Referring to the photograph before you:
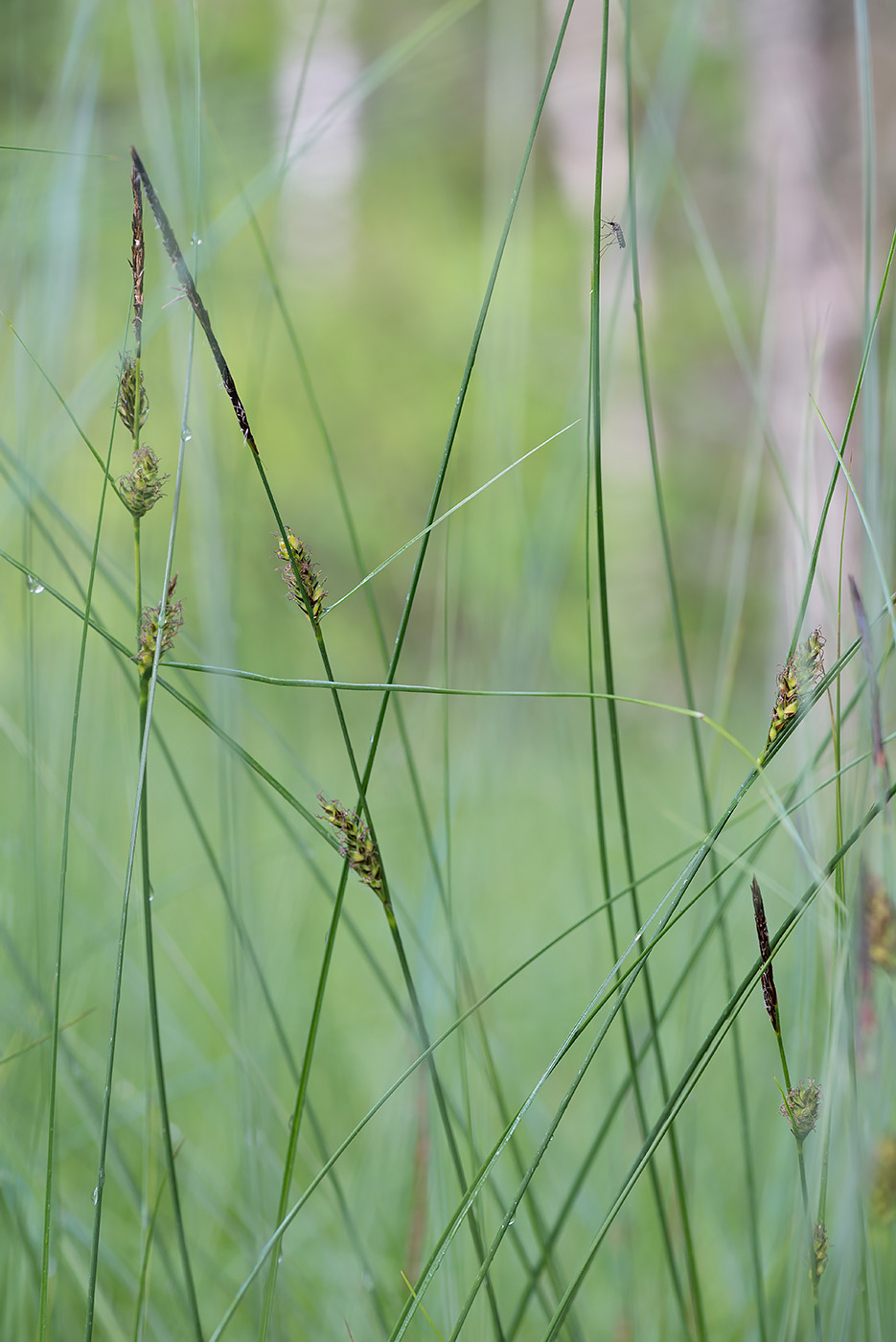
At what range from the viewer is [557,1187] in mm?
665

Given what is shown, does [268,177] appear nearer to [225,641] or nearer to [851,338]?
[225,641]

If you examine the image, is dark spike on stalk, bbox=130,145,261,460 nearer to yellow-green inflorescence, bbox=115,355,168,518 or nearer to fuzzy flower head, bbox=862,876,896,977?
yellow-green inflorescence, bbox=115,355,168,518

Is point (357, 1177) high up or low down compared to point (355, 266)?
down

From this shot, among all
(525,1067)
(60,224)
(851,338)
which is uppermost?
(851,338)

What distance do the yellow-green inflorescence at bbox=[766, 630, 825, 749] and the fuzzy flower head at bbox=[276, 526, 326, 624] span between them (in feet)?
0.38

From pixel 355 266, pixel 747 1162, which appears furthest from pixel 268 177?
pixel 355 266

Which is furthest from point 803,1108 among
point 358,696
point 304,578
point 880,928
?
point 358,696

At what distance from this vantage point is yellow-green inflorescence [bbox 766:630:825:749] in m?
0.23

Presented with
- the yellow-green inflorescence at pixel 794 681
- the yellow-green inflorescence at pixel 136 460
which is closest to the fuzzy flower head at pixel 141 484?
the yellow-green inflorescence at pixel 136 460

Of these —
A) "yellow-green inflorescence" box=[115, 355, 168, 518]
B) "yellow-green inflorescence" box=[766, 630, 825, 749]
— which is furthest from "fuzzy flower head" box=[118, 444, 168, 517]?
"yellow-green inflorescence" box=[766, 630, 825, 749]

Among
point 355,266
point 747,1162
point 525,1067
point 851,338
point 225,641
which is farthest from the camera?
point 355,266

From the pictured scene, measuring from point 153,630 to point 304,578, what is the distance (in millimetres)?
46

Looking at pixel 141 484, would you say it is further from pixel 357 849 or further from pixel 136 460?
pixel 357 849

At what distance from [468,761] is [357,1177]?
0.92 ft
